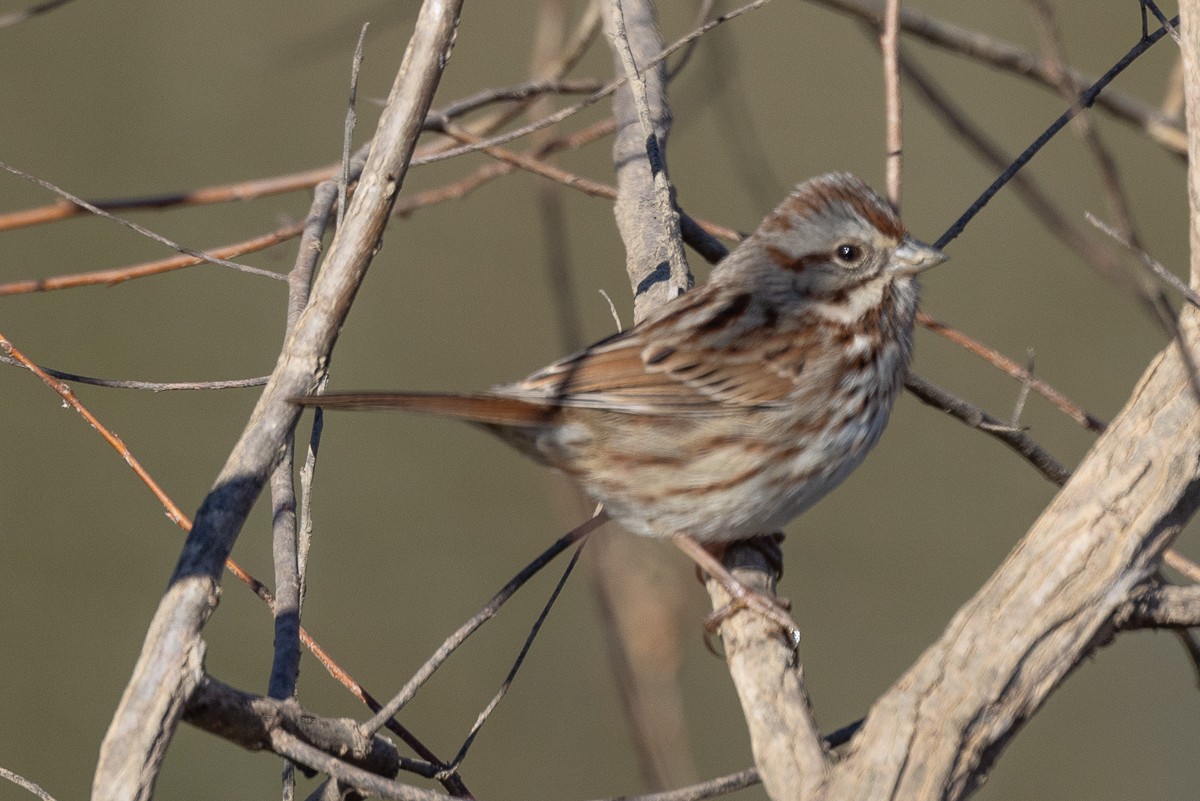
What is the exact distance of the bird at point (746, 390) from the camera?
8.46 ft

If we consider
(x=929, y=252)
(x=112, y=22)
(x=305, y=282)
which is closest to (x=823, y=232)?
(x=929, y=252)

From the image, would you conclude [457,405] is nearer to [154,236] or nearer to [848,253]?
[154,236]

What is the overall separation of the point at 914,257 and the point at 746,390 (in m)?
0.45

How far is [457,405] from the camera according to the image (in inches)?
91.0

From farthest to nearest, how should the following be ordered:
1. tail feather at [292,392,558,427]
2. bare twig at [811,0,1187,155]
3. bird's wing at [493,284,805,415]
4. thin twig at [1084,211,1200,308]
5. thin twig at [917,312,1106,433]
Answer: bare twig at [811,0,1187,155] → bird's wing at [493,284,805,415] → thin twig at [917,312,1106,433] → tail feather at [292,392,558,427] → thin twig at [1084,211,1200,308]

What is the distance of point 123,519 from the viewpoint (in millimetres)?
5781

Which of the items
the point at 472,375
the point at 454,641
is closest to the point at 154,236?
the point at 454,641

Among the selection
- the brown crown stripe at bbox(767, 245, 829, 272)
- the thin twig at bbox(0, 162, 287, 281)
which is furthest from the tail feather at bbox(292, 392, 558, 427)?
the brown crown stripe at bbox(767, 245, 829, 272)

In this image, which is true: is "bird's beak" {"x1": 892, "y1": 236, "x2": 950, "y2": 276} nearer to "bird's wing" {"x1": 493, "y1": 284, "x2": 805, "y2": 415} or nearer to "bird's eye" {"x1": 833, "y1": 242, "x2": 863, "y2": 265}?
"bird's eye" {"x1": 833, "y1": 242, "x2": 863, "y2": 265}

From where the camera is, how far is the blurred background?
5.51 metres

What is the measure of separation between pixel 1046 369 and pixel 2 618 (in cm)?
485

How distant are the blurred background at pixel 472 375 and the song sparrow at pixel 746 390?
2826 mm

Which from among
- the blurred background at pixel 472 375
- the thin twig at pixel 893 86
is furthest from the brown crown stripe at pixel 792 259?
the blurred background at pixel 472 375

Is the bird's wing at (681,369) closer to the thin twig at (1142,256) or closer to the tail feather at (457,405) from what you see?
the tail feather at (457,405)
